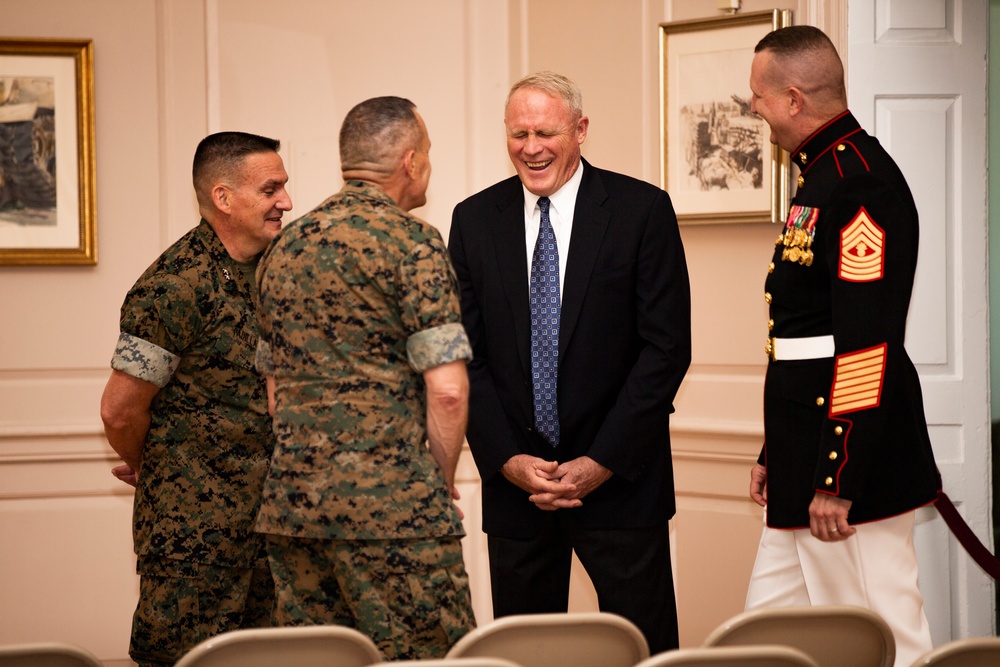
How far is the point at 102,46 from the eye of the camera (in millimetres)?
4262

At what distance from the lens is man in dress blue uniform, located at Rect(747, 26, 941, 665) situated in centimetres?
241

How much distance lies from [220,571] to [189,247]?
82 centimetres

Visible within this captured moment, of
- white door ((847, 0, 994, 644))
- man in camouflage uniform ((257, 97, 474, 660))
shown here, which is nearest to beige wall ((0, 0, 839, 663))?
white door ((847, 0, 994, 644))

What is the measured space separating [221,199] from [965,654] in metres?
2.05

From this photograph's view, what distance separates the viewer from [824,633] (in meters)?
1.89

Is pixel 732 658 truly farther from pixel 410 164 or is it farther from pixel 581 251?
pixel 581 251

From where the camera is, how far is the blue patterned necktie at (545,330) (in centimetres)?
281

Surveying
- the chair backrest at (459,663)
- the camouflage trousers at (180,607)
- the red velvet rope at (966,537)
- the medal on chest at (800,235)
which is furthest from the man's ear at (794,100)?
the camouflage trousers at (180,607)

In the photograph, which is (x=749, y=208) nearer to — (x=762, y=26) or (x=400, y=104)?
(x=762, y=26)

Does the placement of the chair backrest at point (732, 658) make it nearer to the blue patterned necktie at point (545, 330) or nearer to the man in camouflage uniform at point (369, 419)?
the man in camouflage uniform at point (369, 419)

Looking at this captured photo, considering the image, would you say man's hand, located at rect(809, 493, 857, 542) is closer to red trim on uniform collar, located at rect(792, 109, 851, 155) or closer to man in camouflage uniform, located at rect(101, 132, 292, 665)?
red trim on uniform collar, located at rect(792, 109, 851, 155)

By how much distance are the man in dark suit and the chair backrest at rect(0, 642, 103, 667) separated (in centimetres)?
Result: 124

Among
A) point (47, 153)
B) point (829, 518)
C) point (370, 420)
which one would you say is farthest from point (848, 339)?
point (47, 153)

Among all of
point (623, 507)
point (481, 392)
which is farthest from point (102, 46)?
point (623, 507)
